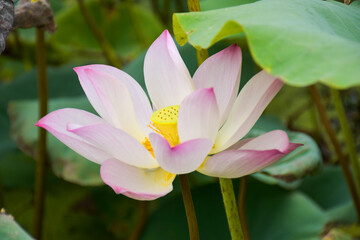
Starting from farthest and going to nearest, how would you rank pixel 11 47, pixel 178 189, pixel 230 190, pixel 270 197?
pixel 11 47
pixel 178 189
pixel 270 197
pixel 230 190

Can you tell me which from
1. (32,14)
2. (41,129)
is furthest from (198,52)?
(41,129)

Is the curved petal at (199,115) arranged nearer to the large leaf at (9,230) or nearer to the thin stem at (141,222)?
the large leaf at (9,230)

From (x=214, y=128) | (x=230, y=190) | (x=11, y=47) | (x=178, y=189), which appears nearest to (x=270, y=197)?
(x=178, y=189)

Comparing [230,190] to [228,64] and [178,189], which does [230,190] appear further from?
[178,189]

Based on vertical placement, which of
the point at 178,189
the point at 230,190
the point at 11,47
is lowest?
the point at 178,189

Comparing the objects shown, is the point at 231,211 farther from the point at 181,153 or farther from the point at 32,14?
the point at 32,14

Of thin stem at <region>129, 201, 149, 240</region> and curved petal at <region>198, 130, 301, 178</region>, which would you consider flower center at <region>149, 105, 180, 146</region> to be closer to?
curved petal at <region>198, 130, 301, 178</region>

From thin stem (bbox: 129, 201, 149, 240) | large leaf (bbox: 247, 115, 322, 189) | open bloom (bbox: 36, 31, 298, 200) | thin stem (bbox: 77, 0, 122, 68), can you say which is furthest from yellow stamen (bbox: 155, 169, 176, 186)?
thin stem (bbox: 77, 0, 122, 68)
